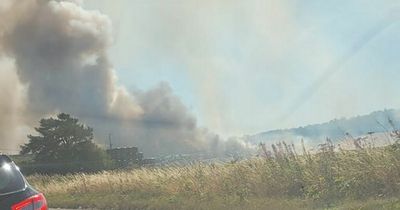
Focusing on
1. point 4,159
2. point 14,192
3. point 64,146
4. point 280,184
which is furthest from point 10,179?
point 64,146

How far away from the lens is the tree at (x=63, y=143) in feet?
246

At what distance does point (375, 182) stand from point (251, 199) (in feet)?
11.6

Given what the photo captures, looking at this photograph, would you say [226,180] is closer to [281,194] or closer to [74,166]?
[281,194]

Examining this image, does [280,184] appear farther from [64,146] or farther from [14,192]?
[64,146]

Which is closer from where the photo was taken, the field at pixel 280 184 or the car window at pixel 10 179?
the car window at pixel 10 179

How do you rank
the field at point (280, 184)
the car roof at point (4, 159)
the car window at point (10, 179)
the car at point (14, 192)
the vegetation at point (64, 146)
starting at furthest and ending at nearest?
1. the vegetation at point (64, 146)
2. the field at point (280, 184)
3. the car roof at point (4, 159)
4. the car window at point (10, 179)
5. the car at point (14, 192)

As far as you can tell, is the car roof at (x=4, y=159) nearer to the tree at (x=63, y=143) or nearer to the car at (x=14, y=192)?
the car at (x=14, y=192)

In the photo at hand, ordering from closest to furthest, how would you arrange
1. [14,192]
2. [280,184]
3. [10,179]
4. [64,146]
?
1. [14,192]
2. [10,179]
3. [280,184]
4. [64,146]

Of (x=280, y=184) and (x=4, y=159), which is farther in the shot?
(x=280, y=184)

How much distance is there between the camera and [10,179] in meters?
6.69

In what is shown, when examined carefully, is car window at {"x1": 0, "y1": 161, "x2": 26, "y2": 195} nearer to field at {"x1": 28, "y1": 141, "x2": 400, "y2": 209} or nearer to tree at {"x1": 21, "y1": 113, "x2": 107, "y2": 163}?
field at {"x1": 28, "y1": 141, "x2": 400, "y2": 209}

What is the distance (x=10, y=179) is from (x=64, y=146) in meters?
71.3

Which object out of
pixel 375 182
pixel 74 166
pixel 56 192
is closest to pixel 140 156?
pixel 74 166

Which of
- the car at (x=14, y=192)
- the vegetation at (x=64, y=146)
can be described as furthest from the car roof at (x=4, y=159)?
the vegetation at (x=64, y=146)
